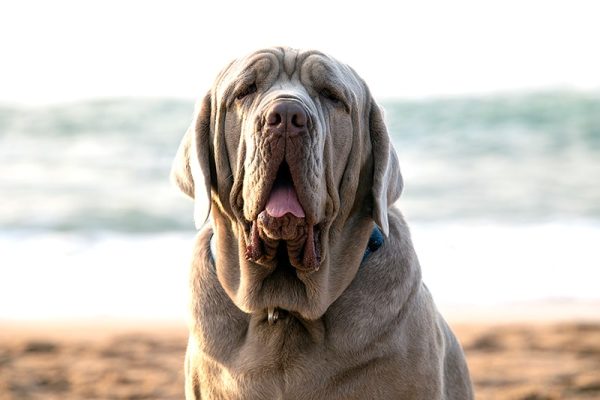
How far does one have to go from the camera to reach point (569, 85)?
18.8 m

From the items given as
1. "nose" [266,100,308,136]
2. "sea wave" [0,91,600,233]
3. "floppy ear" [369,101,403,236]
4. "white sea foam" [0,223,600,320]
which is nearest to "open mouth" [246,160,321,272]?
"nose" [266,100,308,136]

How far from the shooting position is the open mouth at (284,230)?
3.29m

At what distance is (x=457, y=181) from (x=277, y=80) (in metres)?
9.65

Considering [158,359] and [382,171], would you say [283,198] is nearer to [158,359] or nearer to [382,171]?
[382,171]

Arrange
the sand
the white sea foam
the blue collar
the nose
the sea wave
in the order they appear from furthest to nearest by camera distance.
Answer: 1. the sea wave
2. the white sea foam
3. the sand
4. the blue collar
5. the nose

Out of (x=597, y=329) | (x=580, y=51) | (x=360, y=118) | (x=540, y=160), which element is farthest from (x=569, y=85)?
(x=360, y=118)

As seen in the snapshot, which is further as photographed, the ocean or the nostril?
the ocean

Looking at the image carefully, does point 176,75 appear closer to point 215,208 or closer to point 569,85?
point 569,85

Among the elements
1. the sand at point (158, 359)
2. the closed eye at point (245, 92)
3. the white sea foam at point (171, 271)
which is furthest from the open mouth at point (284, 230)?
the white sea foam at point (171, 271)

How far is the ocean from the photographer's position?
7.69 metres

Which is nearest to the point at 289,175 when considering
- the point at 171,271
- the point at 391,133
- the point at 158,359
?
the point at 158,359

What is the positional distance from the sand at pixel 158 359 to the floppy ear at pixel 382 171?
2.29 m

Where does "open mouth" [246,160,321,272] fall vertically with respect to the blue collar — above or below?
above

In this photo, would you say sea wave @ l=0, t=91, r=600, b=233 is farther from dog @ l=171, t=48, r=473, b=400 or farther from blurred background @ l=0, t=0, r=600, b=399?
dog @ l=171, t=48, r=473, b=400
